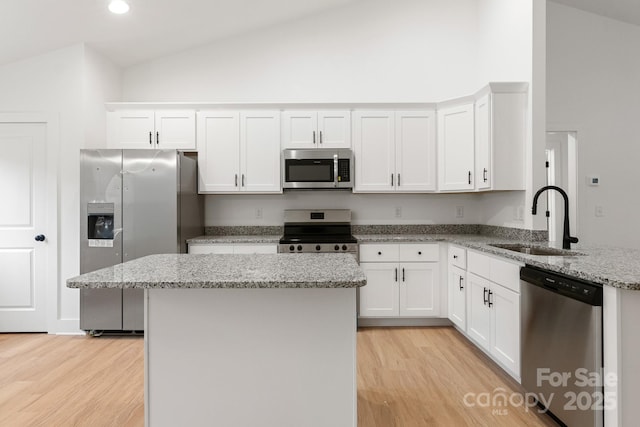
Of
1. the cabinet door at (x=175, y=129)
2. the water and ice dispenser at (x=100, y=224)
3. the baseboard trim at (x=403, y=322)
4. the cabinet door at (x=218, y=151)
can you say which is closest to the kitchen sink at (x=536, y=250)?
the baseboard trim at (x=403, y=322)

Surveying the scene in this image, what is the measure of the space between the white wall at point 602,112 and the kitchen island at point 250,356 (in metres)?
3.91

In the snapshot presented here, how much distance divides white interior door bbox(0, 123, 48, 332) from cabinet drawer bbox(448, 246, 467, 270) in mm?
3973

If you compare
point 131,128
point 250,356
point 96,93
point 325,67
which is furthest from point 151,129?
point 250,356

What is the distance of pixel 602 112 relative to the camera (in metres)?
4.20

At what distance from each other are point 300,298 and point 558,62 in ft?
14.2

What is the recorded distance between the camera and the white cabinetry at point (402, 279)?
143 inches

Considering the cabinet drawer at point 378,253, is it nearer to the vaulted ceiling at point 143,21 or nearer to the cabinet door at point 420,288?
the cabinet door at point 420,288

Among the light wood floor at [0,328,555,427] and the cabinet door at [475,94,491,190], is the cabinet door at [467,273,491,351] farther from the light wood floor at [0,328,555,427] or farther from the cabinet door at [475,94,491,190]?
the cabinet door at [475,94,491,190]

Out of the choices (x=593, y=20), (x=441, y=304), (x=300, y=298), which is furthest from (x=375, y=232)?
(x=593, y=20)

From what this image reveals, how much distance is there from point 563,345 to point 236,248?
110 inches

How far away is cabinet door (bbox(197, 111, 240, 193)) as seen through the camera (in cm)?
388

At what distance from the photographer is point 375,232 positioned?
4.21 m

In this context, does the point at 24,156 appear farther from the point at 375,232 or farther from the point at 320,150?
the point at 375,232

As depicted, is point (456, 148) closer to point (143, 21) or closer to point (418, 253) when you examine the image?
point (418, 253)
